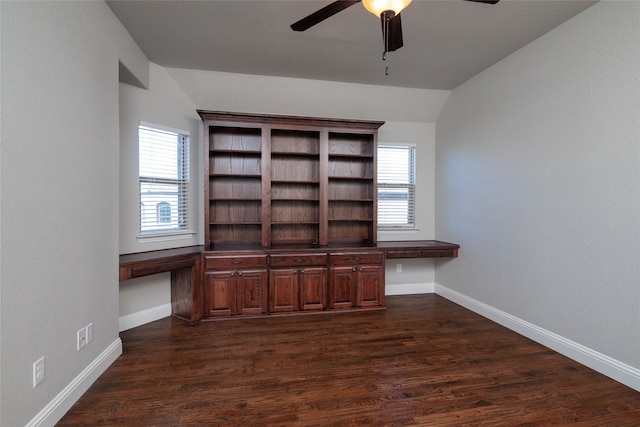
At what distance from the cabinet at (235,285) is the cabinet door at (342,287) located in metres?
0.83

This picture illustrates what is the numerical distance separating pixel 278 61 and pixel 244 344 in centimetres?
299

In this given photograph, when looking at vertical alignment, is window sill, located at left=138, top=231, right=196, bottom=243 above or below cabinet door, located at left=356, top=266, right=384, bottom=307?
above

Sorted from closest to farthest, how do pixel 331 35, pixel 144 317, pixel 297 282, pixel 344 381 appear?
pixel 344 381 < pixel 331 35 < pixel 144 317 < pixel 297 282

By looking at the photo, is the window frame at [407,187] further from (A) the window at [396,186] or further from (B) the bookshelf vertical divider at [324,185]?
(B) the bookshelf vertical divider at [324,185]

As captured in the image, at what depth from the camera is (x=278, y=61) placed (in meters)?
3.43

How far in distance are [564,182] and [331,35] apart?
2.52m

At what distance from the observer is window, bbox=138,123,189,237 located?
11.1 ft

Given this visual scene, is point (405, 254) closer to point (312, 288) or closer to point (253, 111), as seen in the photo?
point (312, 288)

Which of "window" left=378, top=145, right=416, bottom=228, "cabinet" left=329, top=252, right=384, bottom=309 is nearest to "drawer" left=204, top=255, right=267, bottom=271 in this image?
"cabinet" left=329, top=252, right=384, bottom=309

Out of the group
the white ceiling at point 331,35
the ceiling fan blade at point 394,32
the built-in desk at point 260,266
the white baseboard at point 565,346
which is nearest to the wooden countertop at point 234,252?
the built-in desk at point 260,266

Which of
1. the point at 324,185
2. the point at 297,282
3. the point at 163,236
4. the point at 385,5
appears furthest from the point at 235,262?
the point at 385,5

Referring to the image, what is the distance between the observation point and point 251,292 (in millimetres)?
3594

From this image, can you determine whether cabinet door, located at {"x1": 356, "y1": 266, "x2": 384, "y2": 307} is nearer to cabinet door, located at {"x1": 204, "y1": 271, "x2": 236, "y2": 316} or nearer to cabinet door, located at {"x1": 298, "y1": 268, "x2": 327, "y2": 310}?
cabinet door, located at {"x1": 298, "y1": 268, "x2": 327, "y2": 310}

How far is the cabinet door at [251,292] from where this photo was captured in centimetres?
356
